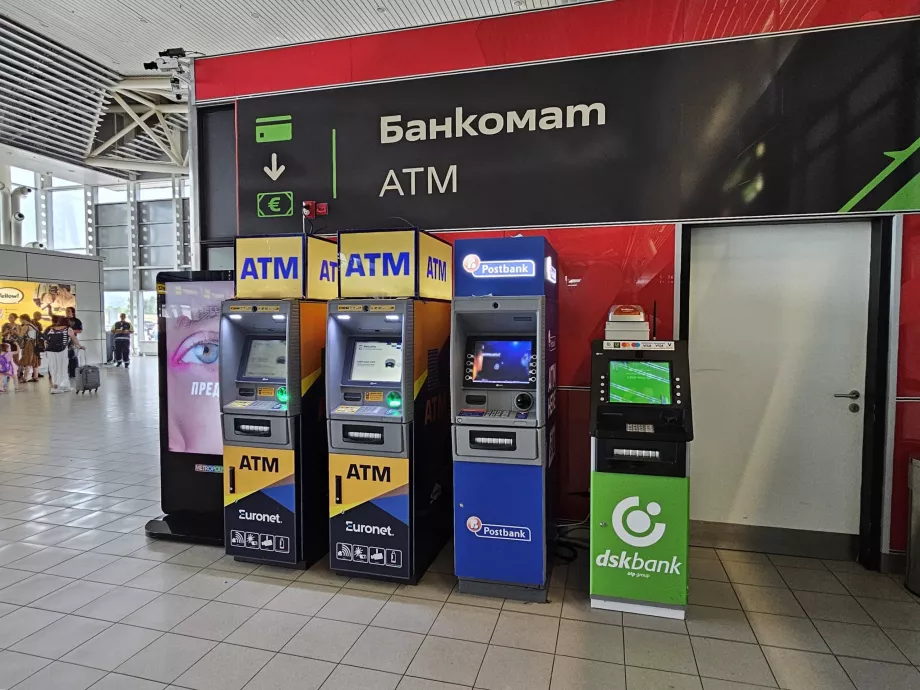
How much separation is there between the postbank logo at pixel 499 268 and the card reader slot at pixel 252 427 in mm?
1502

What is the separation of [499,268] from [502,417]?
31.7 inches

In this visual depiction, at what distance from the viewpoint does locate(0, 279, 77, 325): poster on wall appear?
1176 centimetres

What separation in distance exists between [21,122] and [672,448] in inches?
497

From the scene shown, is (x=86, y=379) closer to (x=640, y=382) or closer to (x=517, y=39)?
(x=517, y=39)

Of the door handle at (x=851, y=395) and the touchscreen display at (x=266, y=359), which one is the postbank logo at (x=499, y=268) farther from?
the door handle at (x=851, y=395)

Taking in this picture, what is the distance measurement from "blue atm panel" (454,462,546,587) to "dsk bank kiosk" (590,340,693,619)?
301 mm

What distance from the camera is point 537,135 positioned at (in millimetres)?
3986

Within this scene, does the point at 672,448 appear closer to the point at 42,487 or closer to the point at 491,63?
the point at 491,63

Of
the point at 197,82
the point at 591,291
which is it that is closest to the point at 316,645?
the point at 591,291

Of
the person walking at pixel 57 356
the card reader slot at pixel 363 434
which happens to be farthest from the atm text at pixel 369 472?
the person walking at pixel 57 356

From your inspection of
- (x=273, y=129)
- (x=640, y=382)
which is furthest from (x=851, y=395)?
(x=273, y=129)

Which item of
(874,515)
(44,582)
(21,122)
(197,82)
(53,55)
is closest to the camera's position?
(44,582)

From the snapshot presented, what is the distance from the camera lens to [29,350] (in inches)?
471

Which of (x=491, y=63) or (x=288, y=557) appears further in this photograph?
(x=491, y=63)
